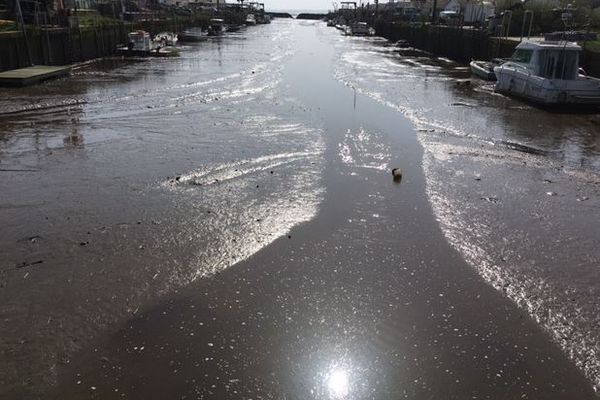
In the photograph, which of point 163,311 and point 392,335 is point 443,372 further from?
point 163,311

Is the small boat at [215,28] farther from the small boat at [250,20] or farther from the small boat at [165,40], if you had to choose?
the small boat at [250,20]

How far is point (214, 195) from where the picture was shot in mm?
11625

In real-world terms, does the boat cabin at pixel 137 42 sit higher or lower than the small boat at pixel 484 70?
higher

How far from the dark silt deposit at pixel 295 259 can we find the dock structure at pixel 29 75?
692 centimetres

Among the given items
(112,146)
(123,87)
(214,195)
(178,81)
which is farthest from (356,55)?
(214,195)

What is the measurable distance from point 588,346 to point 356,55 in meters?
43.7

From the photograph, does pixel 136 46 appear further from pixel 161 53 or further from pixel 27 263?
pixel 27 263

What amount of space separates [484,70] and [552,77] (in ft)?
30.1

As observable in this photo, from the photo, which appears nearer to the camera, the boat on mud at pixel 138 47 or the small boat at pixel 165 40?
the boat on mud at pixel 138 47

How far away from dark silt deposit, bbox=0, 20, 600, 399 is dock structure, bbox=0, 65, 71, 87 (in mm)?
6916

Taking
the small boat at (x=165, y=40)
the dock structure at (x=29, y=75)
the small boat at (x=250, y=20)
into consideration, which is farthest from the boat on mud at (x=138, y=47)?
the small boat at (x=250, y=20)

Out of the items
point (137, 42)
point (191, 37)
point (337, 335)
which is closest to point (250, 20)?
point (191, 37)

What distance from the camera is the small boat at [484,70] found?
3114cm

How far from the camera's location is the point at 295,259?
8.92 metres
